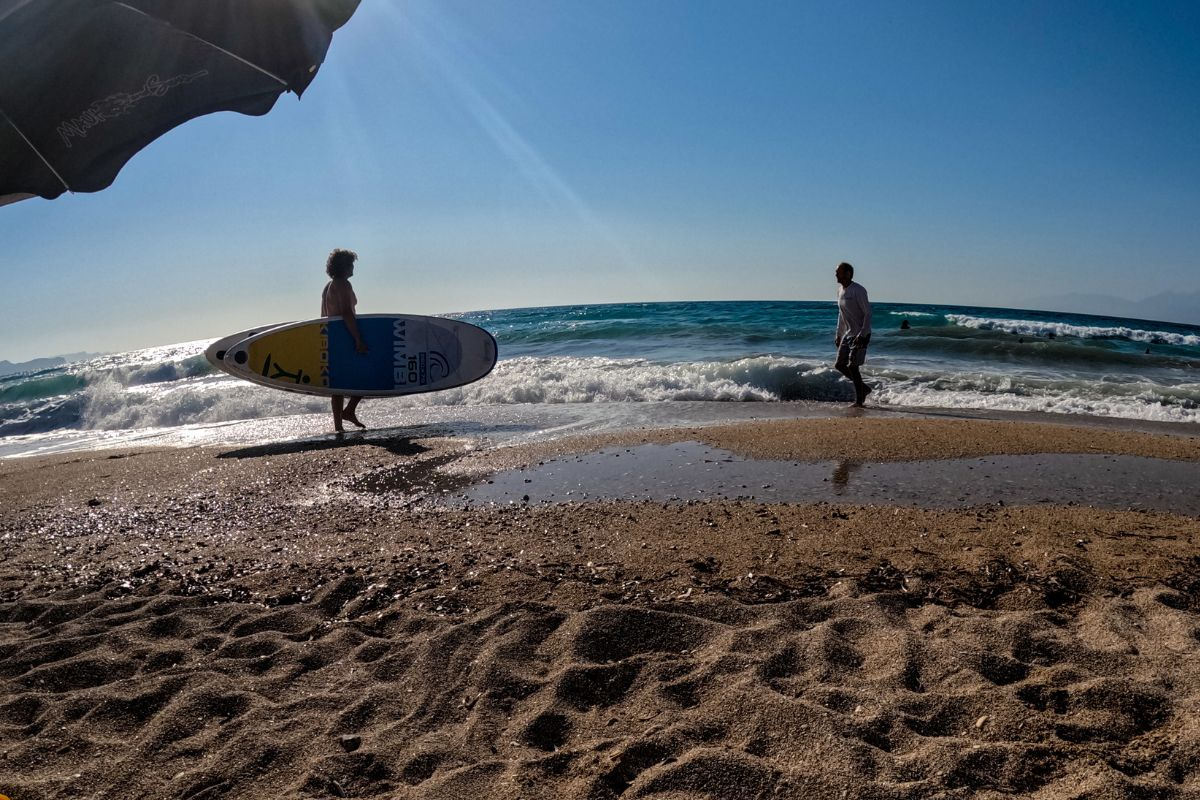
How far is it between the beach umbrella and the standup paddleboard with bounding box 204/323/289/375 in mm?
6439

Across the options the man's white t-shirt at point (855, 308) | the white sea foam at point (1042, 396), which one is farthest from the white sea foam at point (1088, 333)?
the man's white t-shirt at point (855, 308)

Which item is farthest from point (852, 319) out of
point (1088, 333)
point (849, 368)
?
point (1088, 333)

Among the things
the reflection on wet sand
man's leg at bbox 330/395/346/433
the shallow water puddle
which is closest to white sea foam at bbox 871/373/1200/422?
the shallow water puddle

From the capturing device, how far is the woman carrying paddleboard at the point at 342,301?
8.42 metres

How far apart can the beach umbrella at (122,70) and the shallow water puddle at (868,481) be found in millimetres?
2931

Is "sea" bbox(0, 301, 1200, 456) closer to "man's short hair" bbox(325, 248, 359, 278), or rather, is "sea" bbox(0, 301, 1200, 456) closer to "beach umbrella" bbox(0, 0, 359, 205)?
"man's short hair" bbox(325, 248, 359, 278)

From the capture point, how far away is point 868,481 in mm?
5082

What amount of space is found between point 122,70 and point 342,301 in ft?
19.6

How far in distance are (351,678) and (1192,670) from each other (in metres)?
2.84

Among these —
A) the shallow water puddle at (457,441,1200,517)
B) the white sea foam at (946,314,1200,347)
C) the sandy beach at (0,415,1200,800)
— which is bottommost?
the sandy beach at (0,415,1200,800)

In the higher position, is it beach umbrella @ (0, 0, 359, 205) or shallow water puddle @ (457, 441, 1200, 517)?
beach umbrella @ (0, 0, 359, 205)

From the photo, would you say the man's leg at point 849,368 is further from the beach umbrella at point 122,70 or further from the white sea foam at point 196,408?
the white sea foam at point 196,408

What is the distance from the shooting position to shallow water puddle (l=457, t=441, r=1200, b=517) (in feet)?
15.2

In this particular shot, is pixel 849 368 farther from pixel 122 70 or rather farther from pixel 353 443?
pixel 122 70
